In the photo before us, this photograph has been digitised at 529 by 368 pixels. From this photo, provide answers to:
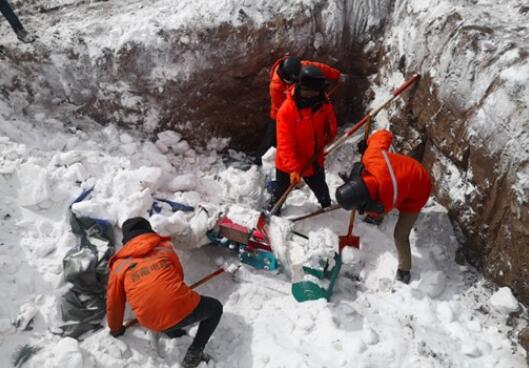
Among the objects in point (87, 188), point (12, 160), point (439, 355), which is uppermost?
point (12, 160)

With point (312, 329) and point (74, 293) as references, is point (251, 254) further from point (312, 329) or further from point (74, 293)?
point (74, 293)

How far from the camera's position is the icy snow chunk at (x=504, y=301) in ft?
11.8

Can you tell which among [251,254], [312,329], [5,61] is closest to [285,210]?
[251,254]

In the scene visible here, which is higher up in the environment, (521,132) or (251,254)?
(521,132)

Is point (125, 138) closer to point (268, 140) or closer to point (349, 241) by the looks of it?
point (268, 140)

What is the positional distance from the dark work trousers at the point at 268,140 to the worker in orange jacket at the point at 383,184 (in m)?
1.92

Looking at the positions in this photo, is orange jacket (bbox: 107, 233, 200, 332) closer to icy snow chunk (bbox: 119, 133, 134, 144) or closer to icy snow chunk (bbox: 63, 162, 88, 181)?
icy snow chunk (bbox: 63, 162, 88, 181)

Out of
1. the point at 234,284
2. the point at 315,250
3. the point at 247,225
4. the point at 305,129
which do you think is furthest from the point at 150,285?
the point at 305,129

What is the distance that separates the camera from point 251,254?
4.43 meters

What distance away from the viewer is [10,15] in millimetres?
5305

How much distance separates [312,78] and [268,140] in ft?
5.92

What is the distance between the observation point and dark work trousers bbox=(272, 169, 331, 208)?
474 centimetres

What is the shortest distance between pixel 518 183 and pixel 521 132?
417 millimetres

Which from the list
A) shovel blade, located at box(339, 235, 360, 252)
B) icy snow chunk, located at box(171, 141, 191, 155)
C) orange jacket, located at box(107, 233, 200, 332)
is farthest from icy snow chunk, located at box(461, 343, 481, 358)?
icy snow chunk, located at box(171, 141, 191, 155)
